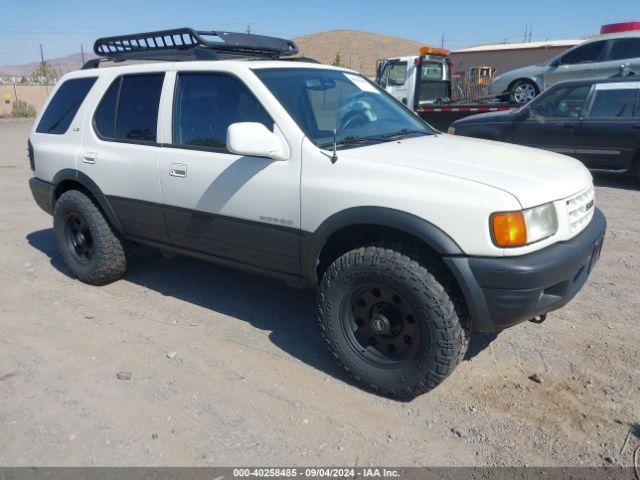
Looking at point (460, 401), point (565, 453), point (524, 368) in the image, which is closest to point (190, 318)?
point (460, 401)

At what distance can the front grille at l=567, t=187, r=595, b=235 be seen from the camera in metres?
3.04

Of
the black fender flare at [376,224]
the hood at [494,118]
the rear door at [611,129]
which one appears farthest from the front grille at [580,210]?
the hood at [494,118]

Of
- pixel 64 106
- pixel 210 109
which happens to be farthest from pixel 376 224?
pixel 64 106

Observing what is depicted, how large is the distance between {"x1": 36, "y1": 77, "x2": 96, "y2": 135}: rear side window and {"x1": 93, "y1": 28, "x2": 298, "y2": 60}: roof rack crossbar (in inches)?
13.9

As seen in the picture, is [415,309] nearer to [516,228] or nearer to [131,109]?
[516,228]

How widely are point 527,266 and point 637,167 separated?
21.8ft

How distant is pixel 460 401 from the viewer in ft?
10.3

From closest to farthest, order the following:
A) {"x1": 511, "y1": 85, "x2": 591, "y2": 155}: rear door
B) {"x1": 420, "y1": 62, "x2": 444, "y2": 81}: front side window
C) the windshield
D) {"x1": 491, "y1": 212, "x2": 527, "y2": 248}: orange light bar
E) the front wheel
Answer: {"x1": 491, "y1": 212, "x2": 527, "y2": 248}: orange light bar, the windshield, {"x1": 511, "y1": 85, "x2": 591, "y2": 155}: rear door, the front wheel, {"x1": 420, "y1": 62, "x2": 444, "y2": 81}: front side window

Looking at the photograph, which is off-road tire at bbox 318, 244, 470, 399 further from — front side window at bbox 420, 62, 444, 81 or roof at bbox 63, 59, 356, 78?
front side window at bbox 420, 62, 444, 81

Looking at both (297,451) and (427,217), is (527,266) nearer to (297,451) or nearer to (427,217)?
(427,217)

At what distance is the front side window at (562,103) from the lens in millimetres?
8602

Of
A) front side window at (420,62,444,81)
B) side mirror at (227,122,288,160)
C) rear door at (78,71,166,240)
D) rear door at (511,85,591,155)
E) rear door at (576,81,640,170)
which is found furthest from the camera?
front side window at (420,62,444,81)

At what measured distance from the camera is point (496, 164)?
312cm

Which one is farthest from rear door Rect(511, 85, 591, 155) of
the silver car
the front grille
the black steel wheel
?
the black steel wheel
